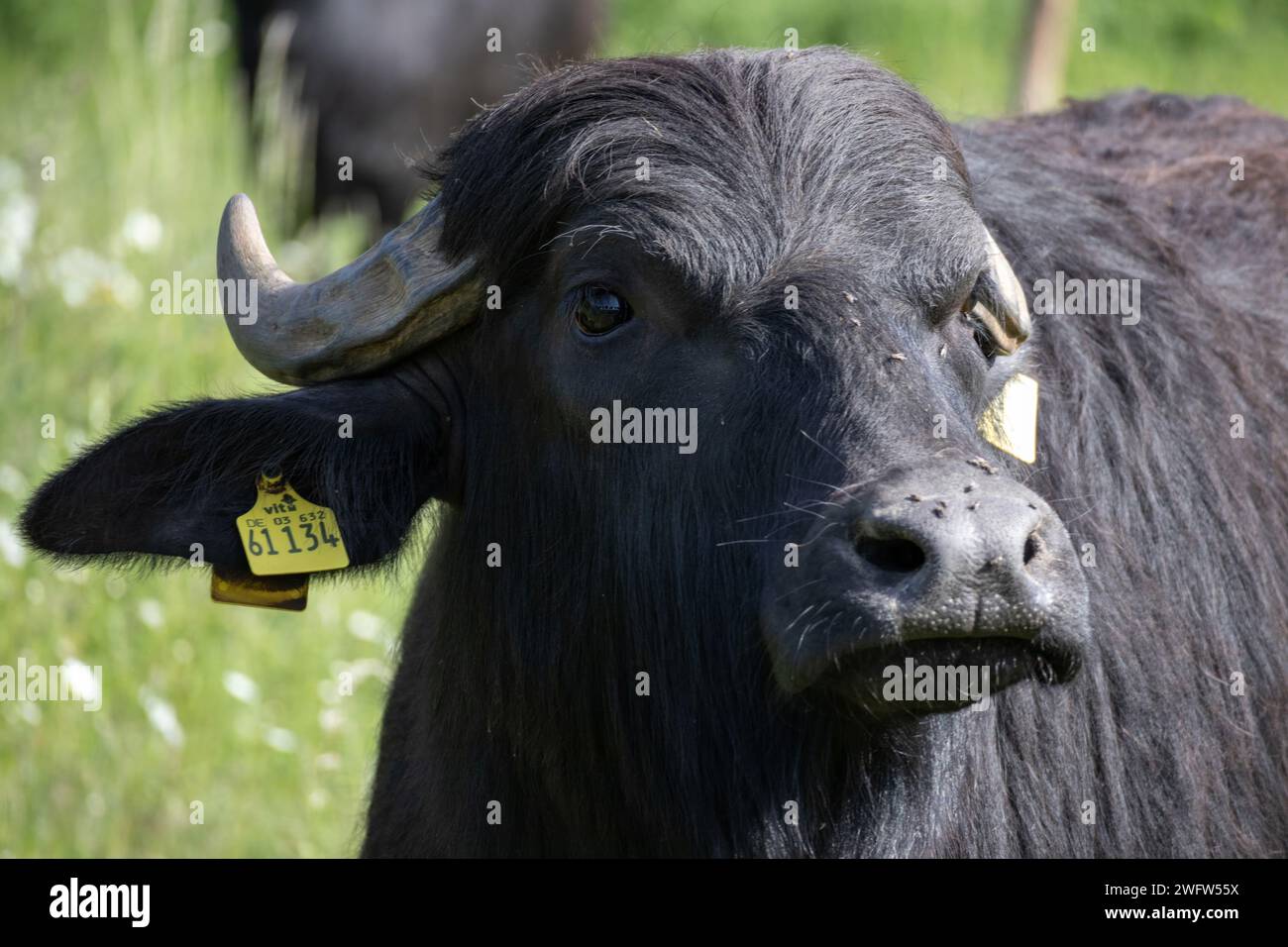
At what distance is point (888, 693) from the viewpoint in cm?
334

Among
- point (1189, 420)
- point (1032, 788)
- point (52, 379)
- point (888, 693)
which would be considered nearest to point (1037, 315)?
point (1189, 420)

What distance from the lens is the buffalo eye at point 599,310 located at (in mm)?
3877

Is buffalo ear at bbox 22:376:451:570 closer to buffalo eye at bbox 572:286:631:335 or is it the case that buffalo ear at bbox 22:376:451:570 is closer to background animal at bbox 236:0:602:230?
buffalo eye at bbox 572:286:631:335

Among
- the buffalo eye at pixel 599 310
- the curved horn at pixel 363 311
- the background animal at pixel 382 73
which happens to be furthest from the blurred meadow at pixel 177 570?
the buffalo eye at pixel 599 310

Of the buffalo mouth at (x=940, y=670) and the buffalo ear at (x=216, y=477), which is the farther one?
the buffalo ear at (x=216, y=477)

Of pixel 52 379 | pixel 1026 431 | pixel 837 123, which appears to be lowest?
pixel 1026 431

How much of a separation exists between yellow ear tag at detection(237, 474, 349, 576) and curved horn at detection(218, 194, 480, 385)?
1.33 feet

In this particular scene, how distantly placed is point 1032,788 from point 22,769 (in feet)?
14.2

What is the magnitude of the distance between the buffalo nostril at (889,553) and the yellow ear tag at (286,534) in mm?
1602

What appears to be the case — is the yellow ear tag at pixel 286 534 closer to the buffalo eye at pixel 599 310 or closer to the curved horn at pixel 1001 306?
the buffalo eye at pixel 599 310

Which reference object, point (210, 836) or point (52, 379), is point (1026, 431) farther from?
point (52, 379)

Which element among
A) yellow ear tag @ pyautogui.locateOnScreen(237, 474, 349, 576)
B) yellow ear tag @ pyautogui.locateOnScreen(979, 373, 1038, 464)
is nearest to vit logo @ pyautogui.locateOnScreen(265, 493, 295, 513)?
yellow ear tag @ pyautogui.locateOnScreen(237, 474, 349, 576)
